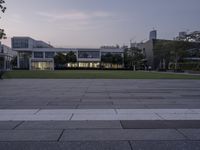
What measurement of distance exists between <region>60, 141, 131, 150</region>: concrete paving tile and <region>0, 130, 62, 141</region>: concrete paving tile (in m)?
0.60

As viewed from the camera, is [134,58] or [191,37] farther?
[134,58]

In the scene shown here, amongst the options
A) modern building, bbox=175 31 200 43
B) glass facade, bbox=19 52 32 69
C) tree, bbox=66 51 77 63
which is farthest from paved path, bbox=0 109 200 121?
glass facade, bbox=19 52 32 69

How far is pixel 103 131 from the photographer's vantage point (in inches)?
300

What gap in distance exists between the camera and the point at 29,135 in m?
7.23

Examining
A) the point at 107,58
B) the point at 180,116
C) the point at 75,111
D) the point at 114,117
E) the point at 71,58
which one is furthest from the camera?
the point at 107,58

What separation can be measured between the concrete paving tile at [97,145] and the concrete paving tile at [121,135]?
1.07ft

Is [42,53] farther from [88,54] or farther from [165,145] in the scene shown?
[165,145]

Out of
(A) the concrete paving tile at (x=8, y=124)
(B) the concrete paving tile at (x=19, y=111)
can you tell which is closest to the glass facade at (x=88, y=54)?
(B) the concrete paving tile at (x=19, y=111)

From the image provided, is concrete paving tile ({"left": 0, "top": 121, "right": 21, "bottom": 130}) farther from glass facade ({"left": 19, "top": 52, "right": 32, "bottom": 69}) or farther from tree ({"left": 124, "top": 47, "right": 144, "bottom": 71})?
glass facade ({"left": 19, "top": 52, "right": 32, "bottom": 69})

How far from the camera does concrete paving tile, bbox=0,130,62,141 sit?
689 cm

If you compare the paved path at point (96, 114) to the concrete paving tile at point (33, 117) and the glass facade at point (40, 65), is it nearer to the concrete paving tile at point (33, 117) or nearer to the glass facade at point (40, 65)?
the concrete paving tile at point (33, 117)

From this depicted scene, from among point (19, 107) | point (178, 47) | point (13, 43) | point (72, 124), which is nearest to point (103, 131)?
point (72, 124)

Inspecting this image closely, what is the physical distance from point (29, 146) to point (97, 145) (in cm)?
135

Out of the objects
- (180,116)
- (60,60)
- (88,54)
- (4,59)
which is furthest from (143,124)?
(88,54)
